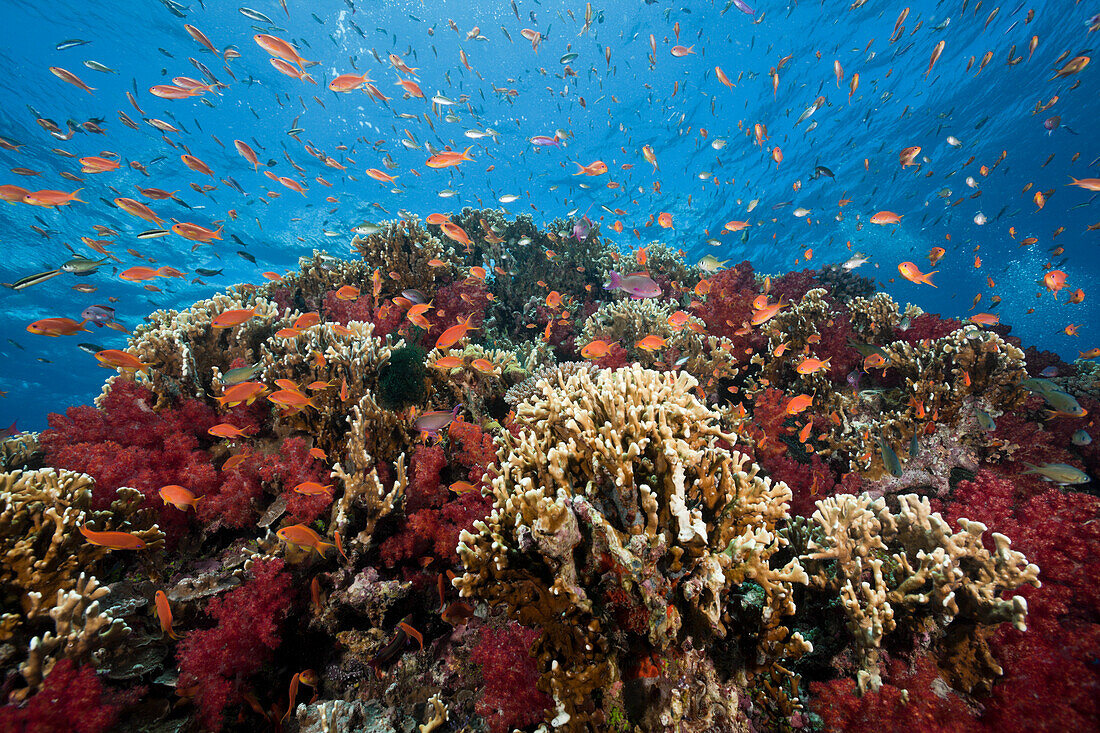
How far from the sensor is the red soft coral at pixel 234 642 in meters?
2.46

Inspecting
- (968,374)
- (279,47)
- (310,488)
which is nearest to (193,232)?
(279,47)

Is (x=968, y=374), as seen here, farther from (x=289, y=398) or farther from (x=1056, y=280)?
(x=289, y=398)

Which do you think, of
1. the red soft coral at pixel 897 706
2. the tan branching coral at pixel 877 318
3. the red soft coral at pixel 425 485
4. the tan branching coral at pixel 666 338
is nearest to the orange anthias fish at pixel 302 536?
the red soft coral at pixel 425 485

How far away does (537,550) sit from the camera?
2330 mm

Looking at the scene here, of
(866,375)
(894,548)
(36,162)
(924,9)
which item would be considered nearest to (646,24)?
(924,9)

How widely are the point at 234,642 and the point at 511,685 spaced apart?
6.82ft

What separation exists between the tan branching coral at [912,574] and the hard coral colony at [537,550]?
0.06 feet

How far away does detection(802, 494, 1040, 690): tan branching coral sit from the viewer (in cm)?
204

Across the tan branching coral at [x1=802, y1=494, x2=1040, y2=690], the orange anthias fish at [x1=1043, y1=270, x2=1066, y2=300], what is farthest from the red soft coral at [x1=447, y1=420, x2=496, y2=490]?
the orange anthias fish at [x1=1043, y1=270, x2=1066, y2=300]

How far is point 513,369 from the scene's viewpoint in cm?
573

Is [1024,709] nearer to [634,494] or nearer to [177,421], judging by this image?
[634,494]

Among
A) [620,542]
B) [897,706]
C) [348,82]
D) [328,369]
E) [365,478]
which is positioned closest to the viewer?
[897,706]

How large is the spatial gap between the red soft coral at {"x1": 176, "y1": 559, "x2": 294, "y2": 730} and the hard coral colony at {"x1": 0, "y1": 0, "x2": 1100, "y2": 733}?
0.02 metres

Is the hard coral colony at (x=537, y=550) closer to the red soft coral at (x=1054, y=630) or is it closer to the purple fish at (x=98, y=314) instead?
the red soft coral at (x=1054, y=630)
